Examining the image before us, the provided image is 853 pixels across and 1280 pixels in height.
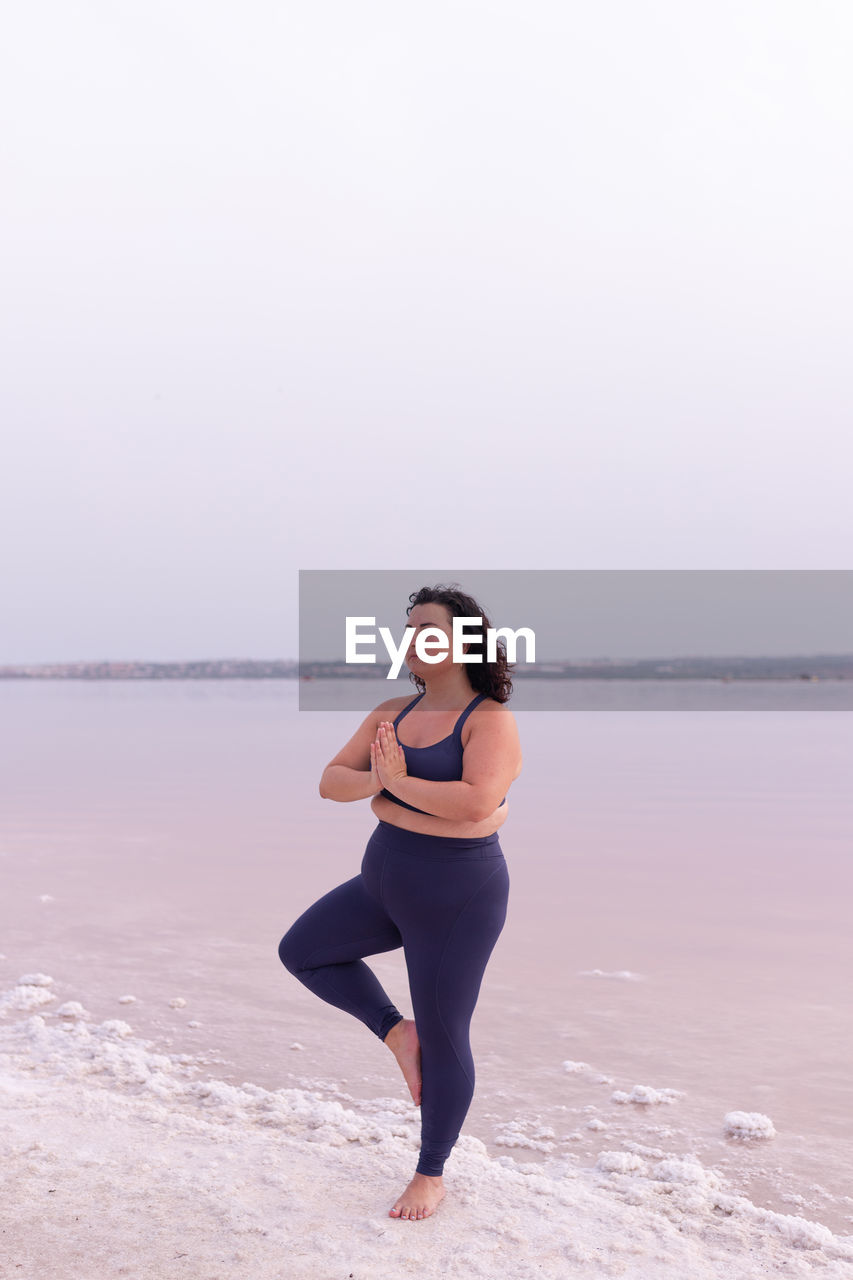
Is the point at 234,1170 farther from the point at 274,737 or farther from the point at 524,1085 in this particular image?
the point at 274,737

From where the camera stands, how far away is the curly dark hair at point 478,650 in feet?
11.8

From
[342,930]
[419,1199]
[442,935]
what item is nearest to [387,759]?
[442,935]

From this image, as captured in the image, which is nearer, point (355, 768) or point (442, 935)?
point (442, 935)

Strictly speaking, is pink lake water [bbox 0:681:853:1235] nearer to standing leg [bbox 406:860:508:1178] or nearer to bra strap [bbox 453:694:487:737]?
standing leg [bbox 406:860:508:1178]

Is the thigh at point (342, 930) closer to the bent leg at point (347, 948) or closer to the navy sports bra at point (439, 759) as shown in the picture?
the bent leg at point (347, 948)

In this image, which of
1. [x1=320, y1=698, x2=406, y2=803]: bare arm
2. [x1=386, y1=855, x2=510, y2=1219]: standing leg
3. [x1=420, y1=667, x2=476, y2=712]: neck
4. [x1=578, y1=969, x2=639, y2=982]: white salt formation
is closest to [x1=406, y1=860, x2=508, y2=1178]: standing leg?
[x1=386, y1=855, x2=510, y2=1219]: standing leg

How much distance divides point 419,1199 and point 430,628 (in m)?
1.90

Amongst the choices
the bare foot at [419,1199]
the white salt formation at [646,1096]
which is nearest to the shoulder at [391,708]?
the bare foot at [419,1199]

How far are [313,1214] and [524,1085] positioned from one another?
157 centimetres

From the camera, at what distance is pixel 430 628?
3.60 metres

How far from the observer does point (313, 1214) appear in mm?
3389

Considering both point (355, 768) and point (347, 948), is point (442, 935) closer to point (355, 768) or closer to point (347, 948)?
point (347, 948)

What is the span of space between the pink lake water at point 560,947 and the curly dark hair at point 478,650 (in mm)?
1886

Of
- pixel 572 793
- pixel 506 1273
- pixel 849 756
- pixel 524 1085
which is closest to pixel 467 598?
pixel 506 1273
